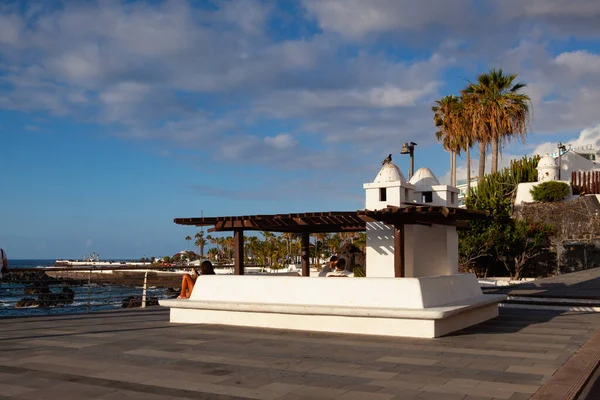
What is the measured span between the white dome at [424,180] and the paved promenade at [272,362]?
14.9 ft

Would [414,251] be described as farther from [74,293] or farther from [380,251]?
[74,293]

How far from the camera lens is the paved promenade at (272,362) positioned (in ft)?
21.5

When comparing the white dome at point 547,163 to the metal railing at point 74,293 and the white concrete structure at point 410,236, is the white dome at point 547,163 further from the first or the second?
the white concrete structure at point 410,236

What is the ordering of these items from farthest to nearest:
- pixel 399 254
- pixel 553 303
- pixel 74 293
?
1. pixel 553 303
2. pixel 74 293
3. pixel 399 254

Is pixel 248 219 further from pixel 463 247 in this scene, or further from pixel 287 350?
pixel 463 247

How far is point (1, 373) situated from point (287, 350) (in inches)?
163

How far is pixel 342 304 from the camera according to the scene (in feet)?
37.1

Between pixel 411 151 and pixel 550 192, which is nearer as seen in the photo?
pixel 411 151

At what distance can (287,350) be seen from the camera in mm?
9375

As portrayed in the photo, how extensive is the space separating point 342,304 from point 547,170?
36.4 m

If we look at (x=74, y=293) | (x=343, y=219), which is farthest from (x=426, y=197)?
(x=74, y=293)

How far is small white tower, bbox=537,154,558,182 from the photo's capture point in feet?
140

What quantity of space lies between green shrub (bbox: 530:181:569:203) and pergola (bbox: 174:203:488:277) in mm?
26955

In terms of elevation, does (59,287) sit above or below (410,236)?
below
